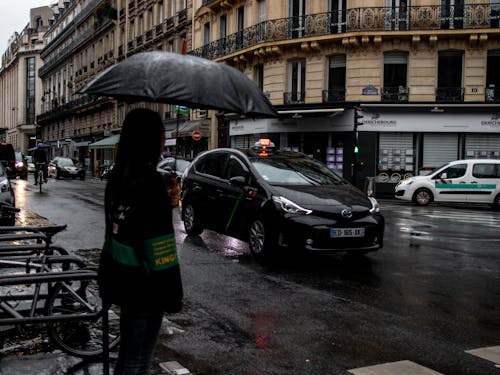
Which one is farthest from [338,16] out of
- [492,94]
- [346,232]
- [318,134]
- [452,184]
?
[346,232]

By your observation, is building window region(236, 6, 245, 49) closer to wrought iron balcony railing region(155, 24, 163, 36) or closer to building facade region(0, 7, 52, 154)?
wrought iron balcony railing region(155, 24, 163, 36)

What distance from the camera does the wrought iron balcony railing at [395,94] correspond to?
87.1ft

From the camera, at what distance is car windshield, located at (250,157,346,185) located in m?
8.99

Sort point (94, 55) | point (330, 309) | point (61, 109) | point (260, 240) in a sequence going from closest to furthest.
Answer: point (330, 309)
point (260, 240)
point (94, 55)
point (61, 109)

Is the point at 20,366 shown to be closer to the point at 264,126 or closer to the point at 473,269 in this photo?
the point at 473,269

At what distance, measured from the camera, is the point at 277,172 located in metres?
9.13

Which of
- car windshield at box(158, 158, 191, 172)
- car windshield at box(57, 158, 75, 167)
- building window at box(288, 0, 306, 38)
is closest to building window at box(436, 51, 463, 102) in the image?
building window at box(288, 0, 306, 38)

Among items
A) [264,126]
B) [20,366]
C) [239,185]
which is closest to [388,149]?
[264,126]

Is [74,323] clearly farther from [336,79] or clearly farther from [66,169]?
[66,169]

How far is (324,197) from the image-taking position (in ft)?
27.5

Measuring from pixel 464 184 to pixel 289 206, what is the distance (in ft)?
46.1

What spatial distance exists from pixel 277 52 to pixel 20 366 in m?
26.6

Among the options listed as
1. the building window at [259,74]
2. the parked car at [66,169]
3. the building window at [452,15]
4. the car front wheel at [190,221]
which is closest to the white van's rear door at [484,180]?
the building window at [452,15]

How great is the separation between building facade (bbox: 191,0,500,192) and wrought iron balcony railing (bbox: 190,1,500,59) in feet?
0.14
